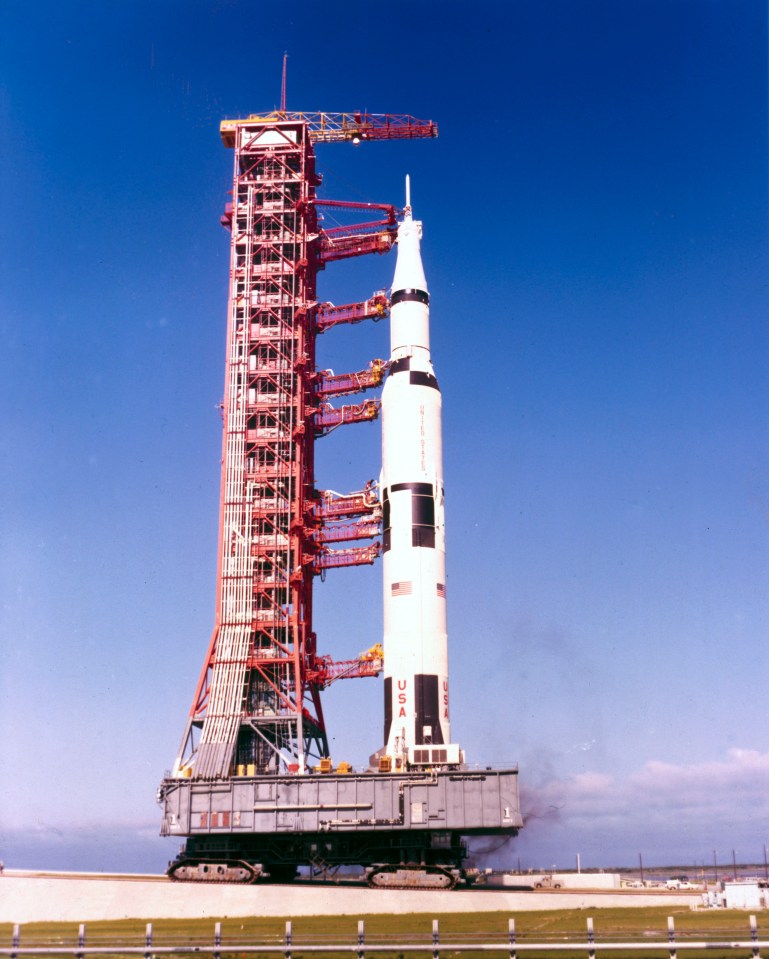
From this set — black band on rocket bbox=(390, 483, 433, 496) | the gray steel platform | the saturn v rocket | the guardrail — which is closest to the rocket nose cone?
the saturn v rocket

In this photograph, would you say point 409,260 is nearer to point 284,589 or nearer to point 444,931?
point 284,589

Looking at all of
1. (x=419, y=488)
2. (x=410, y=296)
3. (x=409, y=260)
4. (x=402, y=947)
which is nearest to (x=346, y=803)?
(x=419, y=488)

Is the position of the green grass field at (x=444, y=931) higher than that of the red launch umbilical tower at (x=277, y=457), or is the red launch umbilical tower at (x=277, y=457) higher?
the red launch umbilical tower at (x=277, y=457)

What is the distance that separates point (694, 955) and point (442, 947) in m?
8.00

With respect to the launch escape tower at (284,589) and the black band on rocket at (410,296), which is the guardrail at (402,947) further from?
the black band on rocket at (410,296)

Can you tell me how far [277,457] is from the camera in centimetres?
6788

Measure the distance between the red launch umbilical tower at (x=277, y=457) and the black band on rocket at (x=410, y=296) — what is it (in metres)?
5.68

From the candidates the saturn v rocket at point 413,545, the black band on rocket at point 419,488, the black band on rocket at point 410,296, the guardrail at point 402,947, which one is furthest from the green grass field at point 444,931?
the black band on rocket at point 410,296

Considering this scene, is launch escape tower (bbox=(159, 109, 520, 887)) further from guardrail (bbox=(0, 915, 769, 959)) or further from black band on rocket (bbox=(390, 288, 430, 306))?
guardrail (bbox=(0, 915, 769, 959))

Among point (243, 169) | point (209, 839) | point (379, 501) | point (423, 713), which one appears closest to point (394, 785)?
point (423, 713)

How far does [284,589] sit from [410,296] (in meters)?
19.1

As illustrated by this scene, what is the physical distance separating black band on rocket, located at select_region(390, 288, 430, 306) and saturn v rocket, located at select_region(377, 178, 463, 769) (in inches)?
2.3

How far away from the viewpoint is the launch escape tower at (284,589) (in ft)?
178

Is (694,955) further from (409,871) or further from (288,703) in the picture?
(288,703)
